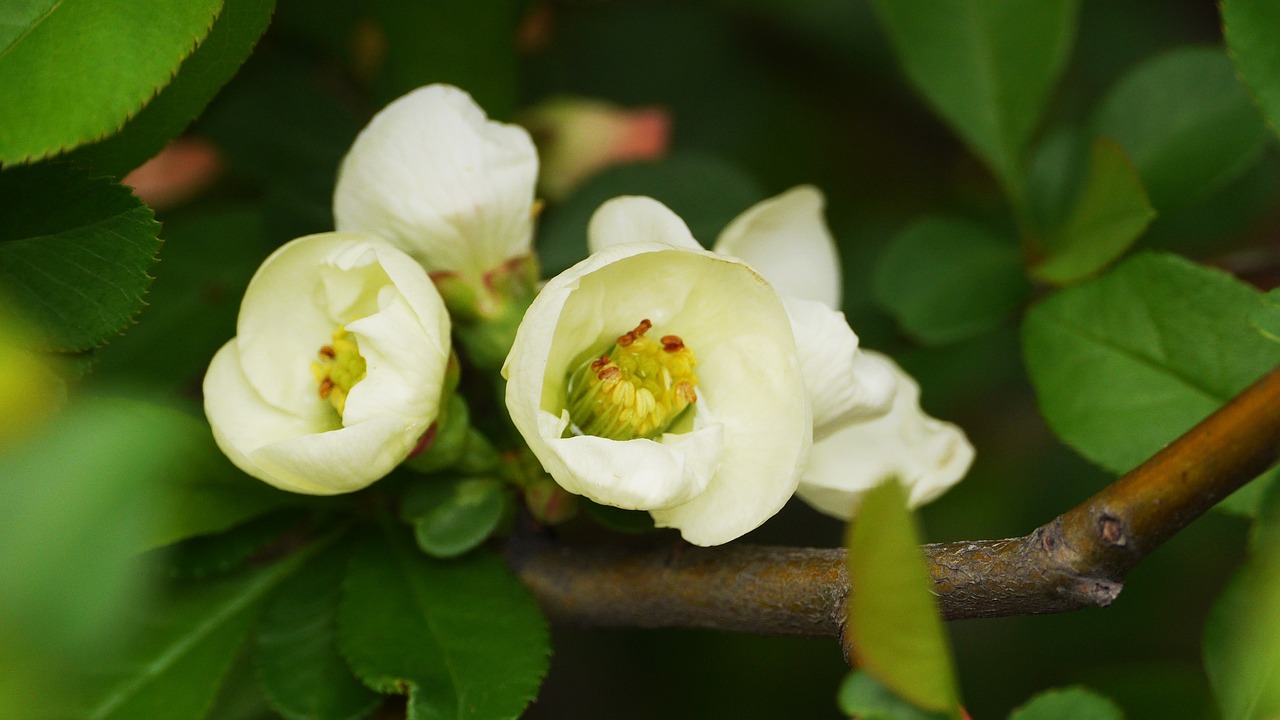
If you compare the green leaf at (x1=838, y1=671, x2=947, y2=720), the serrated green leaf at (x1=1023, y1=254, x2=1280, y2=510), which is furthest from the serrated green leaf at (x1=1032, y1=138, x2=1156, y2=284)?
the green leaf at (x1=838, y1=671, x2=947, y2=720)

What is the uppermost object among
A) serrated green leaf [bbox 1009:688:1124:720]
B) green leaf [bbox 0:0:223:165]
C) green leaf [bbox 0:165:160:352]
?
green leaf [bbox 0:0:223:165]

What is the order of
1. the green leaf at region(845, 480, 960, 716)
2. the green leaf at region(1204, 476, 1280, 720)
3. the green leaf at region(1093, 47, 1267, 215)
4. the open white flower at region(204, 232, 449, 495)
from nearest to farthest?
the green leaf at region(845, 480, 960, 716), the green leaf at region(1204, 476, 1280, 720), the open white flower at region(204, 232, 449, 495), the green leaf at region(1093, 47, 1267, 215)

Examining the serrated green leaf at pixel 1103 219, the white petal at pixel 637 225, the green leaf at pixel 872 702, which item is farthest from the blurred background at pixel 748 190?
the green leaf at pixel 872 702

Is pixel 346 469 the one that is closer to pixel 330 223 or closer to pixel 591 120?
pixel 330 223

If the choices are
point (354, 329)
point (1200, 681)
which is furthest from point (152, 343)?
point (1200, 681)

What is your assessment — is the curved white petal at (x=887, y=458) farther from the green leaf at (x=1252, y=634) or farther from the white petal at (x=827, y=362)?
the green leaf at (x=1252, y=634)

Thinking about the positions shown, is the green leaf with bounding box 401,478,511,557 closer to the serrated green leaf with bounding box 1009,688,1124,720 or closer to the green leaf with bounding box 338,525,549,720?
the green leaf with bounding box 338,525,549,720

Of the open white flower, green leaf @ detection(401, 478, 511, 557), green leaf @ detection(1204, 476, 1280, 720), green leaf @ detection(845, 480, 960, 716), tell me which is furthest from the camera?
green leaf @ detection(401, 478, 511, 557)
